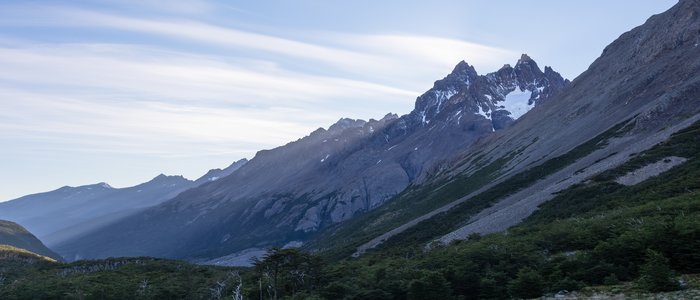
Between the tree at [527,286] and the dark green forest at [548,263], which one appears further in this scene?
the tree at [527,286]


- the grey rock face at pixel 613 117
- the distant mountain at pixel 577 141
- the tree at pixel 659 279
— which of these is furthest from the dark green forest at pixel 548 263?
the distant mountain at pixel 577 141

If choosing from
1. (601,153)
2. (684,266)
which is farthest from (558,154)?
(684,266)

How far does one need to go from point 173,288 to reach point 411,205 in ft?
379

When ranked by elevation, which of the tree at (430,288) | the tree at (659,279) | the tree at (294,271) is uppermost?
the tree at (294,271)

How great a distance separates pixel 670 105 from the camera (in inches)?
4252

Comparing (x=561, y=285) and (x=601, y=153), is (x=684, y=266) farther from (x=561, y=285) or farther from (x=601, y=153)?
(x=601, y=153)

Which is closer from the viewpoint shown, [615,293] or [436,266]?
[615,293]

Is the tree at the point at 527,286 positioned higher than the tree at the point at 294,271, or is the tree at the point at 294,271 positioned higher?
the tree at the point at 294,271

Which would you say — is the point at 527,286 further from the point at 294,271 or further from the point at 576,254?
the point at 294,271

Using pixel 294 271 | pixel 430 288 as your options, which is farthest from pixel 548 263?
pixel 294 271

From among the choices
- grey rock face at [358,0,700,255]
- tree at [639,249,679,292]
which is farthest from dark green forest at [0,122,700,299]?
grey rock face at [358,0,700,255]

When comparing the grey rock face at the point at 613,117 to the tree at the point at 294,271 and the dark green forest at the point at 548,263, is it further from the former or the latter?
the tree at the point at 294,271

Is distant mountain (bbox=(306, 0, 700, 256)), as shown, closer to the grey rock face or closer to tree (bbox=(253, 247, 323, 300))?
the grey rock face

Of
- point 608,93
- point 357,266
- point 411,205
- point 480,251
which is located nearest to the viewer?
point 480,251
